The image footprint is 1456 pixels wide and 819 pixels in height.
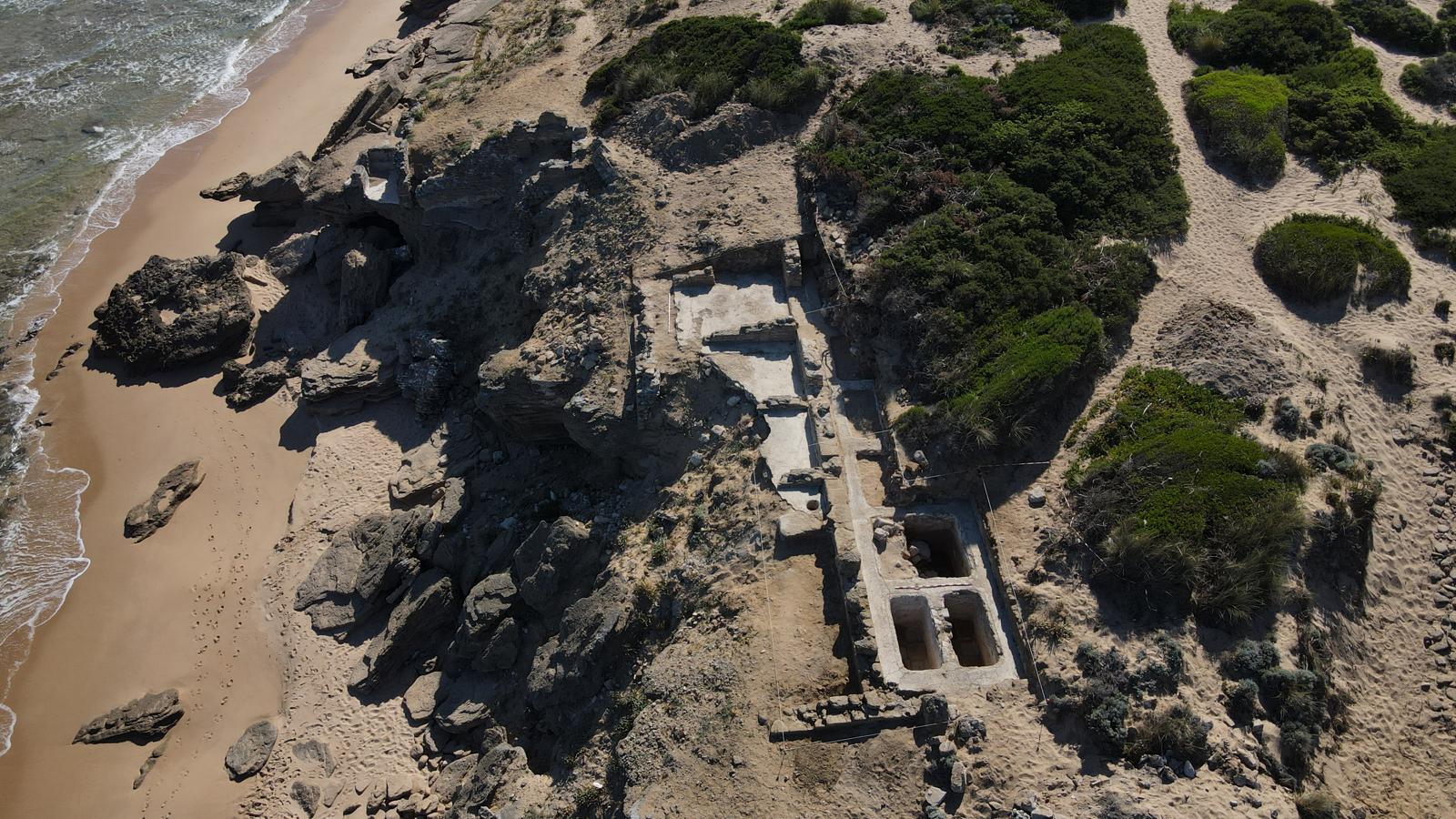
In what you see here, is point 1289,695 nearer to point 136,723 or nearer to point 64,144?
point 136,723

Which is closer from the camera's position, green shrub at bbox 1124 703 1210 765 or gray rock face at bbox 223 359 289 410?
green shrub at bbox 1124 703 1210 765

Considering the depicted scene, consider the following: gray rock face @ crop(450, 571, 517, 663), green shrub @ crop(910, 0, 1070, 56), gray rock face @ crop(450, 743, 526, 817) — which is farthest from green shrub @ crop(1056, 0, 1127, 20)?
gray rock face @ crop(450, 743, 526, 817)

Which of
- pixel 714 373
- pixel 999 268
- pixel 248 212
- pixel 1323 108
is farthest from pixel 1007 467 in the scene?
pixel 248 212

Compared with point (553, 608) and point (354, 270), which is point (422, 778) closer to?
point (553, 608)

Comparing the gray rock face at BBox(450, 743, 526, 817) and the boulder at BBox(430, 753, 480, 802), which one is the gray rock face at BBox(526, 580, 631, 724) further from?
the boulder at BBox(430, 753, 480, 802)

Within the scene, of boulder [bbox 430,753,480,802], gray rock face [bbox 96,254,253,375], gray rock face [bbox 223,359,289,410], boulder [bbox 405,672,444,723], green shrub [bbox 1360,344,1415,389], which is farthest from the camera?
gray rock face [bbox 96,254,253,375]

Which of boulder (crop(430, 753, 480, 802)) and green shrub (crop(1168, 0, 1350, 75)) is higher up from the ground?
green shrub (crop(1168, 0, 1350, 75))

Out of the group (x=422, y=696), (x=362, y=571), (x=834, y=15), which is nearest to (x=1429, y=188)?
(x=834, y=15)
